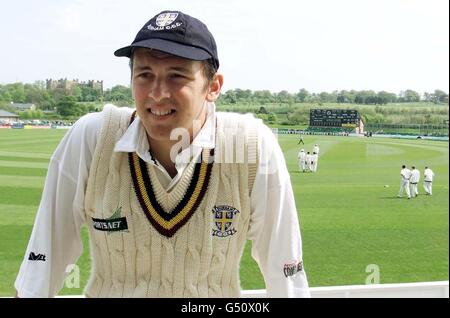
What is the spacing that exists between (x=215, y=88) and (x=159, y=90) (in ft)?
0.57

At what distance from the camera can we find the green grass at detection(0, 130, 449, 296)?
4.79m

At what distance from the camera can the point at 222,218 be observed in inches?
40.9

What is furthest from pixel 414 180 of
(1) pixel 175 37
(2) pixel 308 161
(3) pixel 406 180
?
(1) pixel 175 37

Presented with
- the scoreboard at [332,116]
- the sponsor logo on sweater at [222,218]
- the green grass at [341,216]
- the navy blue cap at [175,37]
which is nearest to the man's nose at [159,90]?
the navy blue cap at [175,37]

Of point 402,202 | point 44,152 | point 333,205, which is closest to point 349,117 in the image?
point 402,202

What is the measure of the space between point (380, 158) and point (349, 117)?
3650 mm

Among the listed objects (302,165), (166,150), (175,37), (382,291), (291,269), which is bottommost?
(302,165)

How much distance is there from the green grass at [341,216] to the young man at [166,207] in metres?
0.15

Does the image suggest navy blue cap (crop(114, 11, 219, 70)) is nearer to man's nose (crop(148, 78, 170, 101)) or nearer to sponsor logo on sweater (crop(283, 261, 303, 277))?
man's nose (crop(148, 78, 170, 101))

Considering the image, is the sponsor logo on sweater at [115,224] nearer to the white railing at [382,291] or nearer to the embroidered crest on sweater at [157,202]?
the embroidered crest on sweater at [157,202]

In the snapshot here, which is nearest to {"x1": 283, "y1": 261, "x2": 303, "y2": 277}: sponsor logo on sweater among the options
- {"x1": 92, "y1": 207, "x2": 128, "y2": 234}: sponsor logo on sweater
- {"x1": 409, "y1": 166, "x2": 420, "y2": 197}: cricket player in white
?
{"x1": 92, "y1": 207, "x2": 128, "y2": 234}: sponsor logo on sweater

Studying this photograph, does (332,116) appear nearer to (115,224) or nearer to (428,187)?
(428,187)

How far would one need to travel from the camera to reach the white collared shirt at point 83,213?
0.99 meters

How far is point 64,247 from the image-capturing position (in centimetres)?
104
